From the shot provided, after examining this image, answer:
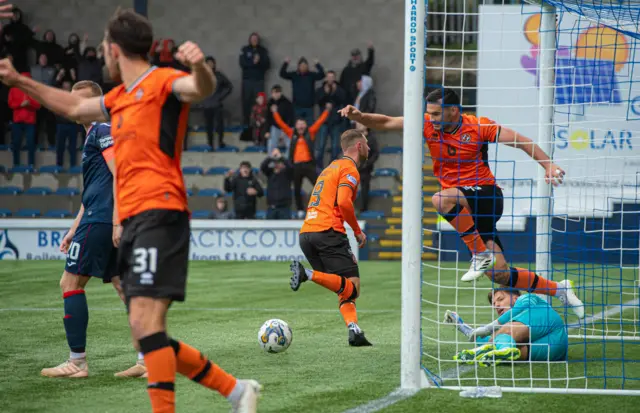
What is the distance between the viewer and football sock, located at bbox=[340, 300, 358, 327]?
8.13 metres

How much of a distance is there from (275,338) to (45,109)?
18.2 m

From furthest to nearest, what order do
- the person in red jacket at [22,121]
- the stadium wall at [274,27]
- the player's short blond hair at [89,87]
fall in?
1. the stadium wall at [274,27]
2. the person in red jacket at [22,121]
3. the player's short blond hair at [89,87]

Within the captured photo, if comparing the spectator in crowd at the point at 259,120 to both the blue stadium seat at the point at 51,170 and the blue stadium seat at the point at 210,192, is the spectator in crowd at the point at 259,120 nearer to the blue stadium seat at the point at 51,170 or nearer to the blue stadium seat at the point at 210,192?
the blue stadium seat at the point at 210,192

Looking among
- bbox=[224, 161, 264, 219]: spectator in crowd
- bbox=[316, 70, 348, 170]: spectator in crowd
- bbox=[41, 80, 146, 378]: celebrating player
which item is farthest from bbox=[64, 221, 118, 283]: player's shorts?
bbox=[316, 70, 348, 170]: spectator in crowd

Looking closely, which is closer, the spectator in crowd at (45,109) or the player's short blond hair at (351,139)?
the player's short blond hair at (351,139)

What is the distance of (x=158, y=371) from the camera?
430 cm

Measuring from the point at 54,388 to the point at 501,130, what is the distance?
386 centimetres

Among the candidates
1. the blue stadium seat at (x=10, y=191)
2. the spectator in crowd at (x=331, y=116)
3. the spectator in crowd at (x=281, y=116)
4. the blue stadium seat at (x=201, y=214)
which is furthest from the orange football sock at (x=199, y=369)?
the blue stadium seat at (x=10, y=191)

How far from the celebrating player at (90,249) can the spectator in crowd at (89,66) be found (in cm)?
1665

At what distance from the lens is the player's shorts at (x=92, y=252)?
6.50 m

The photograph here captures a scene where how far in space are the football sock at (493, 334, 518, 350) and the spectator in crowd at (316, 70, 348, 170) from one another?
15181 mm

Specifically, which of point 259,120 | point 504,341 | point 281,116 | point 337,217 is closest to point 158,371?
point 504,341

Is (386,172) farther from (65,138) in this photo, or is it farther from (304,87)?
(65,138)

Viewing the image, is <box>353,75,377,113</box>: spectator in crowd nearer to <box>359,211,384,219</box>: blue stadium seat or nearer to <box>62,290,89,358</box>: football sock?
<box>359,211,384,219</box>: blue stadium seat
